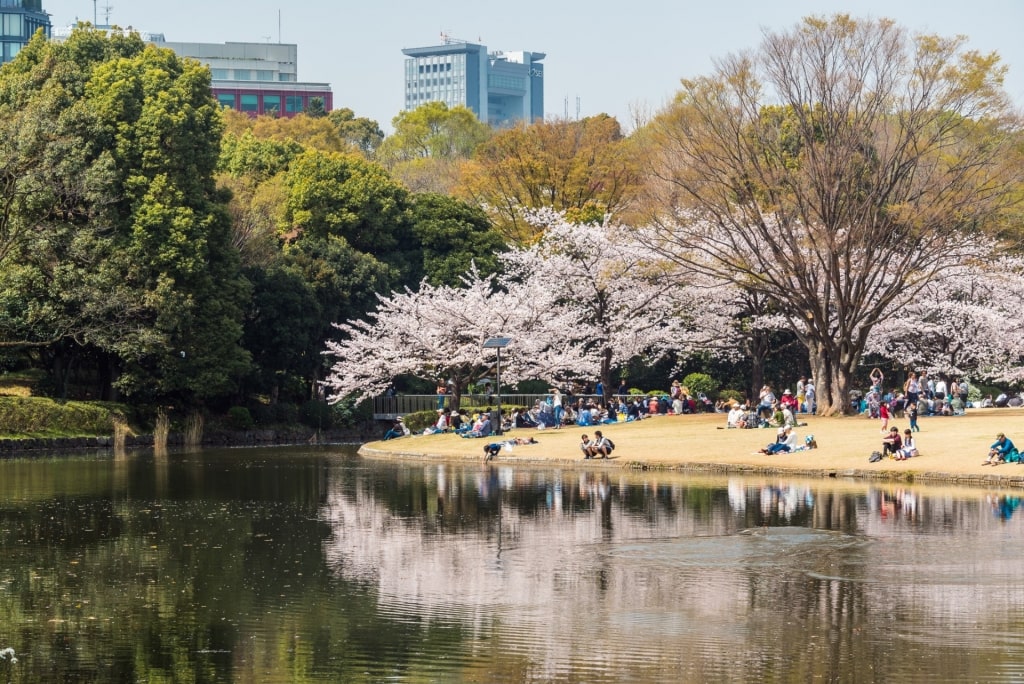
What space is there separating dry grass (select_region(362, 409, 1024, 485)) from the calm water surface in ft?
8.96

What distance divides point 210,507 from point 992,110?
96.5ft

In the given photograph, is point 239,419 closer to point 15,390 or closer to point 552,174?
point 15,390

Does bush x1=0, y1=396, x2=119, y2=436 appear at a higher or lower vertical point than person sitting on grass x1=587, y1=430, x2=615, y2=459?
higher

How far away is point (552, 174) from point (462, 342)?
23145 millimetres

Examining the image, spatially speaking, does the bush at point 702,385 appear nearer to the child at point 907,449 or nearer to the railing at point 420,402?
the railing at point 420,402

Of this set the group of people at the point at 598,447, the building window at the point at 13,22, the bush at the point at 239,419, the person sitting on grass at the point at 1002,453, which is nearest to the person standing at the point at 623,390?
the bush at the point at 239,419

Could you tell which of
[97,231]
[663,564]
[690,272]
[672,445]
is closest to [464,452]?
[672,445]

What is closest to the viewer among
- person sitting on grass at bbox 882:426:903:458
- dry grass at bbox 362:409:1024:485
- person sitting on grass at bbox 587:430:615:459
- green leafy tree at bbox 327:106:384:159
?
dry grass at bbox 362:409:1024:485

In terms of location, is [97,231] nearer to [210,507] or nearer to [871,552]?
[210,507]

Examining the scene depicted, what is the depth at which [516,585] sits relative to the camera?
21.8 metres

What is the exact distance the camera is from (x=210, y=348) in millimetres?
58344

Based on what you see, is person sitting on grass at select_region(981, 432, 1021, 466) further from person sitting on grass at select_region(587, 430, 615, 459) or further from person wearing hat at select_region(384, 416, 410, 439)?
person wearing hat at select_region(384, 416, 410, 439)

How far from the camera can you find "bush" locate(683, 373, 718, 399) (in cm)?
6794

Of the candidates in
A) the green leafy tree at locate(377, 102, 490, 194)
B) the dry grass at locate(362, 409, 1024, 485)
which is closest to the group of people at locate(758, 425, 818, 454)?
the dry grass at locate(362, 409, 1024, 485)
